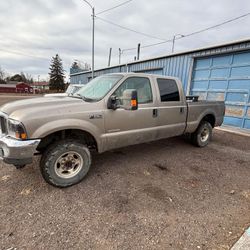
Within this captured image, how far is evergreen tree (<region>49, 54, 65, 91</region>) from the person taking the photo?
170 ft

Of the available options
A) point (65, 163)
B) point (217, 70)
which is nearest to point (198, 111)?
point (65, 163)

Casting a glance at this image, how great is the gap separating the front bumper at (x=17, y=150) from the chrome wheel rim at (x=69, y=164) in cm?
46

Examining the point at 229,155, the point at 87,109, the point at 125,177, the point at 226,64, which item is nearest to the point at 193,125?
the point at 229,155

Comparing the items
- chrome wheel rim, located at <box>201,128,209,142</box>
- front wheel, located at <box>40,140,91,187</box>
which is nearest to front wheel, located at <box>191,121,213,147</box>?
chrome wheel rim, located at <box>201,128,209,142</box>

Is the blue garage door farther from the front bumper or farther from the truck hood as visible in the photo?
the front bumper

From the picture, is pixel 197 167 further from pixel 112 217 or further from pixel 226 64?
pixel 226 64

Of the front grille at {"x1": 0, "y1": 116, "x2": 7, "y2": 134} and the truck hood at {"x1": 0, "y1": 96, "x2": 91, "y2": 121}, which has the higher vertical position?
the truck hood at {"x1": 0, "y1": 96, "x2": 91, "y2": 121}

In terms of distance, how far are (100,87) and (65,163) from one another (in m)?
1.65

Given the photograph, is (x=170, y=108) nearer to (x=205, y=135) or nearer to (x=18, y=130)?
(x=205, y=135)

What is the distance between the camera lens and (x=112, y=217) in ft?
7.35

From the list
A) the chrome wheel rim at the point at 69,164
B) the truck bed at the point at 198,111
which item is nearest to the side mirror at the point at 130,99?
the chrome wheel rim at the point at 69,164

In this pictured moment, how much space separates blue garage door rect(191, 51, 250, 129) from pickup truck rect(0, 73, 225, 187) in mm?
4815

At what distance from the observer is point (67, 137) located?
2.97m

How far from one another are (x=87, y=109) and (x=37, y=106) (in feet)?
2.51
